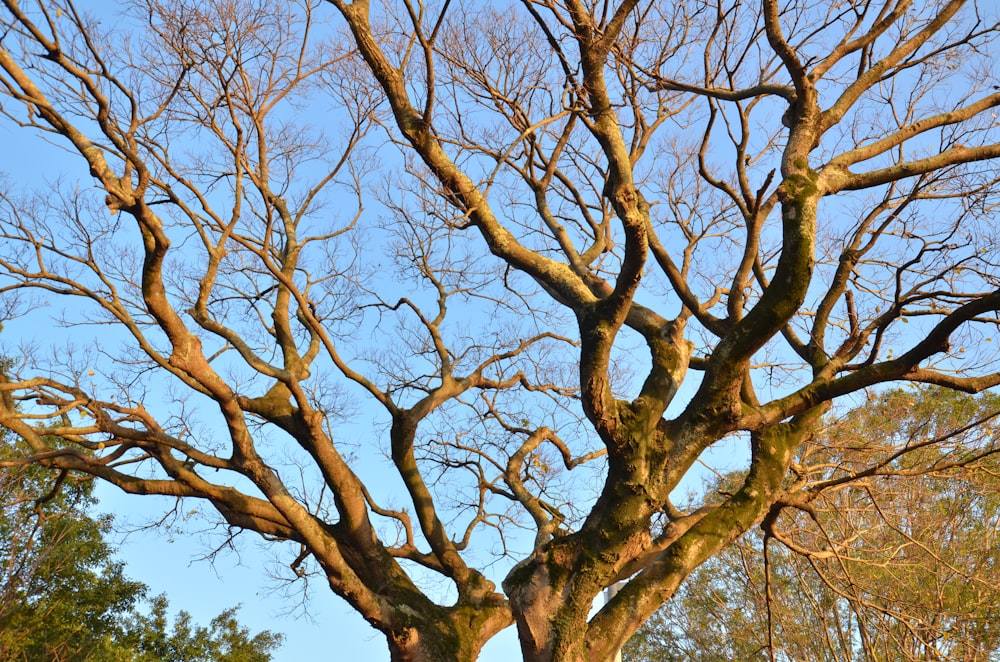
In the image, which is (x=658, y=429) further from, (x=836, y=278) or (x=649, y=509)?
(x=836, y=278)

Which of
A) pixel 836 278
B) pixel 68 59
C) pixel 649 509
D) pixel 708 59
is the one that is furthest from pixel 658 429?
pixel 68 59

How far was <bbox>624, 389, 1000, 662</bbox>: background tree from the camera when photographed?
7.60 m

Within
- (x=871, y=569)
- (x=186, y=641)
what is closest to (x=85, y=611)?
(x=186, y=641)

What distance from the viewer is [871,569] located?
432 inches

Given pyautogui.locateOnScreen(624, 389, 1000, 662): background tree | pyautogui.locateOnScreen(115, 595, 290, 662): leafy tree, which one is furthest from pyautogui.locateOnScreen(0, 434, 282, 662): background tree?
pyautogui.locateOnScreen(624, 389, 1000, 662): background tree

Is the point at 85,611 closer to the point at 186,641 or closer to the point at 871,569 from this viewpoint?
the point at 186,641

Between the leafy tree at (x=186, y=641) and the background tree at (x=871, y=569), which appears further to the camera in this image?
the leafy tree at (x=186, y=641)

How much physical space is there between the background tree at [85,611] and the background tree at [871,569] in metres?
7.79

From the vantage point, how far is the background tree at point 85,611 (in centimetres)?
1144

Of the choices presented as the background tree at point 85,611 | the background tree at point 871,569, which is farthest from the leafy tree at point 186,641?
the background tree at point 871,569

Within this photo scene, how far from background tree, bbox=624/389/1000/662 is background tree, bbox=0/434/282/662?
307 inches

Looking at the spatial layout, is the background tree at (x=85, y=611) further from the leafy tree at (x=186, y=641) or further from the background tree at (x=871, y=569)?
the background tree at (x=871, y=569)

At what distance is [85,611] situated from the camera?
1285cm

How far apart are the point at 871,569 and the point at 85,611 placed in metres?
12.1
